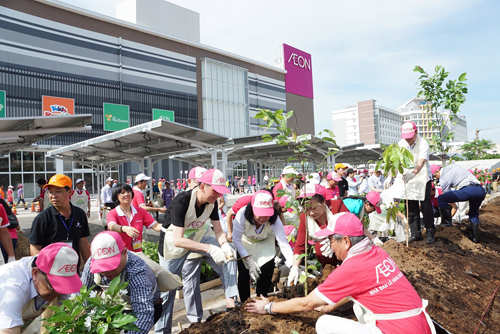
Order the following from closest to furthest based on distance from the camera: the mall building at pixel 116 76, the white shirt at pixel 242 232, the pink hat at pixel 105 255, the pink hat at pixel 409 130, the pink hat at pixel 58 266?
the pink hat at pixel 58 266, the pink hat at pixel 105 255, the white shirt at pixel 242 232, the pink hat at pixel 409 130, the mall building at pixel 116 76

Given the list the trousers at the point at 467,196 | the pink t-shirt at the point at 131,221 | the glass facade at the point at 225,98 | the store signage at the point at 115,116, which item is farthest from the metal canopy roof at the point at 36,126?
the glass facade at the point at 225,98

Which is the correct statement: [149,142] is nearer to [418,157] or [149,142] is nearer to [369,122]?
[418,157]

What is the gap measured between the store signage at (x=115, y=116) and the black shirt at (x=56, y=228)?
89.2 feet

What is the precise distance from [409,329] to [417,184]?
3.19 metres

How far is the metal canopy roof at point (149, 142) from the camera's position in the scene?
29.7ft

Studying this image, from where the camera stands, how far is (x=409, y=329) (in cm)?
208

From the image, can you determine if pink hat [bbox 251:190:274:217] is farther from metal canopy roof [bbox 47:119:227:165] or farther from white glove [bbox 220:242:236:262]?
metal canopy roof [bbox 47:119:227:165]

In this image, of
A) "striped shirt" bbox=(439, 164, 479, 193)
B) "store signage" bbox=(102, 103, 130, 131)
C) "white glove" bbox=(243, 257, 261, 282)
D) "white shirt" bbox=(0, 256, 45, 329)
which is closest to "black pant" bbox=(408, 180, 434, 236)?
"striped shirt" bbox=(439, 164, 479, 193)

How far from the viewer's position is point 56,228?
3287 mm

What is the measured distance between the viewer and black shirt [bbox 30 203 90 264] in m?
3.19

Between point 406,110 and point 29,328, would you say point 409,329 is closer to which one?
point 29,328

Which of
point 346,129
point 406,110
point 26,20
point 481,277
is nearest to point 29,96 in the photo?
point 26,20

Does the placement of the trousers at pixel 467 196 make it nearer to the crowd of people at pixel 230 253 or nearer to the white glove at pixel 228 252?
the crowd of people at pixel 230 253

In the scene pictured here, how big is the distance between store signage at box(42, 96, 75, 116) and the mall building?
0.23ft
